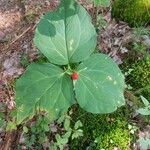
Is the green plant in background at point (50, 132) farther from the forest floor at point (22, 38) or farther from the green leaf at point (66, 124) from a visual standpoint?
the forest floor at point (22, 38)

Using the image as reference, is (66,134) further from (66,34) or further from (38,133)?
(66,34)

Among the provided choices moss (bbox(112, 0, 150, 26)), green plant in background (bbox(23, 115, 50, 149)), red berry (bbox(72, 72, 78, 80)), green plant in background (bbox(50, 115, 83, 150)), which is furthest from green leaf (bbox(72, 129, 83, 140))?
moss (bbox(112, 0, 150, 26))

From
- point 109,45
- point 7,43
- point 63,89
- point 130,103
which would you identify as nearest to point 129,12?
point 109,45

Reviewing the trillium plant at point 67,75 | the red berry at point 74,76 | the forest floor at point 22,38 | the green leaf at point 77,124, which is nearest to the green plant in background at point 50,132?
the green leaf at point 77,124

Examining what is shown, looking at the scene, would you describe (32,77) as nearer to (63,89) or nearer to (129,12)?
(63,89)

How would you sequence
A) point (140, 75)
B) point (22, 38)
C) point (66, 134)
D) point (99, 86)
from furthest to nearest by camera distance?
point (22, 38), point (140, 75), point (66, 134), point (99, 86)

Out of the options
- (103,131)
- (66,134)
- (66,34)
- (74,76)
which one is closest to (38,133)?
(66,134)
